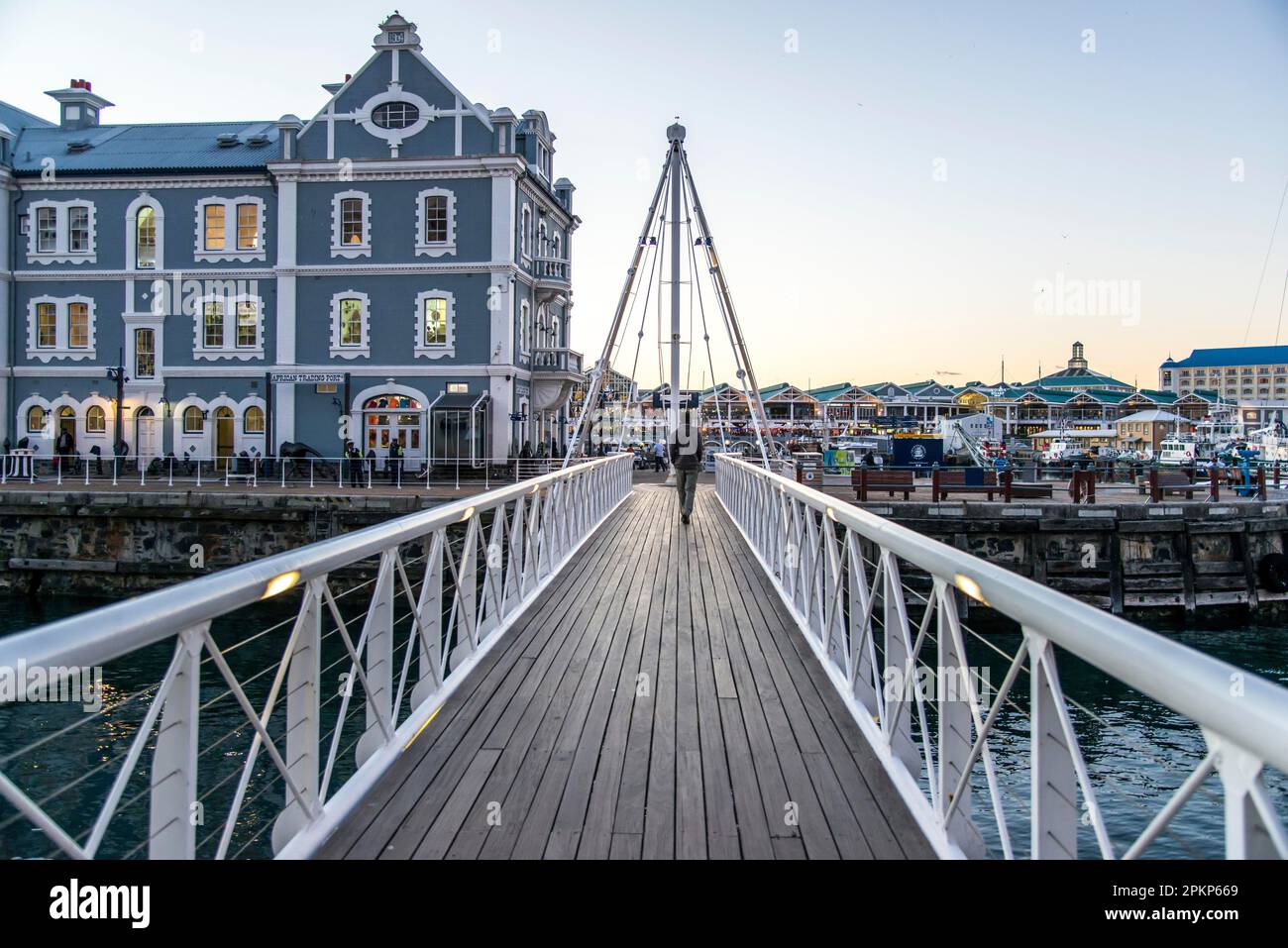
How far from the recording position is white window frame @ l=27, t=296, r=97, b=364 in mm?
32469

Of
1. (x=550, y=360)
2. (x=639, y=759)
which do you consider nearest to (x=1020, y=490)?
(x=550, y=360)

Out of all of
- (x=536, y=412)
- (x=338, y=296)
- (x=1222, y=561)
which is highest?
(x=338, y=296)

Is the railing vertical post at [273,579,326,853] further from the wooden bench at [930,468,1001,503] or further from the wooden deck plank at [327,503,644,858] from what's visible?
the wooden bench at [930,468,1001,503]

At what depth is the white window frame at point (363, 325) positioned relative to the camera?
101 ft

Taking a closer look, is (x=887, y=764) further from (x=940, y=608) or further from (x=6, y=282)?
(x=6, y=282)

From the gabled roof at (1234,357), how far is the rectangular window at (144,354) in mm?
150055

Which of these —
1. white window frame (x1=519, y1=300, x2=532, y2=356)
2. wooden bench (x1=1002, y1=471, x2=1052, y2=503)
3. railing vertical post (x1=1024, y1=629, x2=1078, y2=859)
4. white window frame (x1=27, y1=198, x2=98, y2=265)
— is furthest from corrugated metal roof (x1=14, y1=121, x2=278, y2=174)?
railing vertical post (x1=1024, y1=629, x2=1078, y2=859)

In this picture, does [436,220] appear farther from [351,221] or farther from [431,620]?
[431,620]

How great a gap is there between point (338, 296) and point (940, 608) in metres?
30.4

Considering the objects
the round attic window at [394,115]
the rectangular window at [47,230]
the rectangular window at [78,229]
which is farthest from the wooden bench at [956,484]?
the rectangular window at [47,230]

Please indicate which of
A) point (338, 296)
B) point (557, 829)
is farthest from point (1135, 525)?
point (338, 296)

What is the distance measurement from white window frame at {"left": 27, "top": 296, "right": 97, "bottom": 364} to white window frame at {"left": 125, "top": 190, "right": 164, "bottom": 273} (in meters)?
2.15
